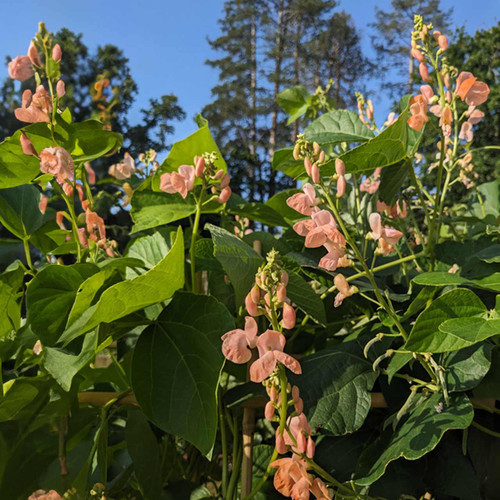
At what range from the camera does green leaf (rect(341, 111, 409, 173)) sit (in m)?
0.58

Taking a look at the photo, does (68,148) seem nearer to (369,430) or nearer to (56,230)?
(56,230)

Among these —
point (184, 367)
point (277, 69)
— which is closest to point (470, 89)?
point (184, 367)

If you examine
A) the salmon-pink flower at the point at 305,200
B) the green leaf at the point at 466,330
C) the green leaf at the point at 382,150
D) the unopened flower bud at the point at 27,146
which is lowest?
the green leaf at the point at 466,330

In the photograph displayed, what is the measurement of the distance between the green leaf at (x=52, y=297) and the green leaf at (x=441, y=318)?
14.4 inches

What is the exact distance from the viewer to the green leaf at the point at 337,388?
0.57 metres

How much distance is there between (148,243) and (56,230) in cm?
22

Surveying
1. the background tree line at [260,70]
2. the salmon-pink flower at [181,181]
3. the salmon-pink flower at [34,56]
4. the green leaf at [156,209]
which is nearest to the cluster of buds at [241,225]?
the green leaf at [156,209]

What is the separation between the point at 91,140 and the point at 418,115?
1.34 feet

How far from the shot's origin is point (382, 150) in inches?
23.7

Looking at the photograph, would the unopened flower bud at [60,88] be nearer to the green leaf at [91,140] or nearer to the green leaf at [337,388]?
the green leaf at [91,140]

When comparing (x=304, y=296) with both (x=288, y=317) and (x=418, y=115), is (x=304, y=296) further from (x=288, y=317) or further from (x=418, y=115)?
(x=418, y=115)

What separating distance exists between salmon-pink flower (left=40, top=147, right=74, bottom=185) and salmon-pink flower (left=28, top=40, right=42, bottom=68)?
0.16 metres

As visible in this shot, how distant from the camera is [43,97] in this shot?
69 cm

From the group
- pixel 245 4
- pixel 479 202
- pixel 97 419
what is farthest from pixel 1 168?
pixel 245 4
